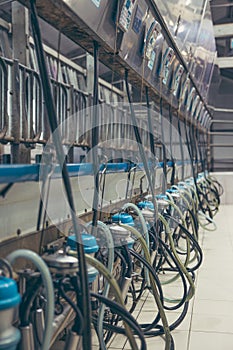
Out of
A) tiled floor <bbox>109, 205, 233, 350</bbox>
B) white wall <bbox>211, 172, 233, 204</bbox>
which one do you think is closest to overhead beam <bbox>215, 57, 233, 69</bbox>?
white wall <bbox>211, 172, 233, 204</bbox>

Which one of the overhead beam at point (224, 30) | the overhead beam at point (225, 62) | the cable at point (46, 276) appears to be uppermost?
the overhead beam at point (224, 30)

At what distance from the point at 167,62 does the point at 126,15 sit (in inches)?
45.1

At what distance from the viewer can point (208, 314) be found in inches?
79.4

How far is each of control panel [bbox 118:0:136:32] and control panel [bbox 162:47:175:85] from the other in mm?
934

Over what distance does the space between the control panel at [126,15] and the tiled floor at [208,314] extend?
128cm

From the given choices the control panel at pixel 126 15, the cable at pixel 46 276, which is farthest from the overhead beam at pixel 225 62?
the cable at pixel 46 276

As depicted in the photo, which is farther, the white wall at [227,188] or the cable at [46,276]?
the white wall at [227,188]

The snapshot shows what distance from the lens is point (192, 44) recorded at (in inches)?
149

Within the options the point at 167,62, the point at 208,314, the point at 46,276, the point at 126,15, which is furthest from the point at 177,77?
the point at 46,276

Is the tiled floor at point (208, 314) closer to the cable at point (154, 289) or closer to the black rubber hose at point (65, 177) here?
the cable at point (154, 289)

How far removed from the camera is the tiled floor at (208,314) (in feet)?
5.54

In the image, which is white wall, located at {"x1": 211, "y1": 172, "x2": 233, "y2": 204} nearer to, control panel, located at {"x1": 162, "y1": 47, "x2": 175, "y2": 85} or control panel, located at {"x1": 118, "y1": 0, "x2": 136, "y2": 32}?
control panel, located at {"x1": 162, "y1": 47, "x2": 175, "y2": 85}

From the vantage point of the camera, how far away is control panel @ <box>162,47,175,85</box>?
8.66 ft

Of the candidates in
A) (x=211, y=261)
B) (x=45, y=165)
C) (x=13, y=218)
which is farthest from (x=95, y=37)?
(x=211, y=261)
